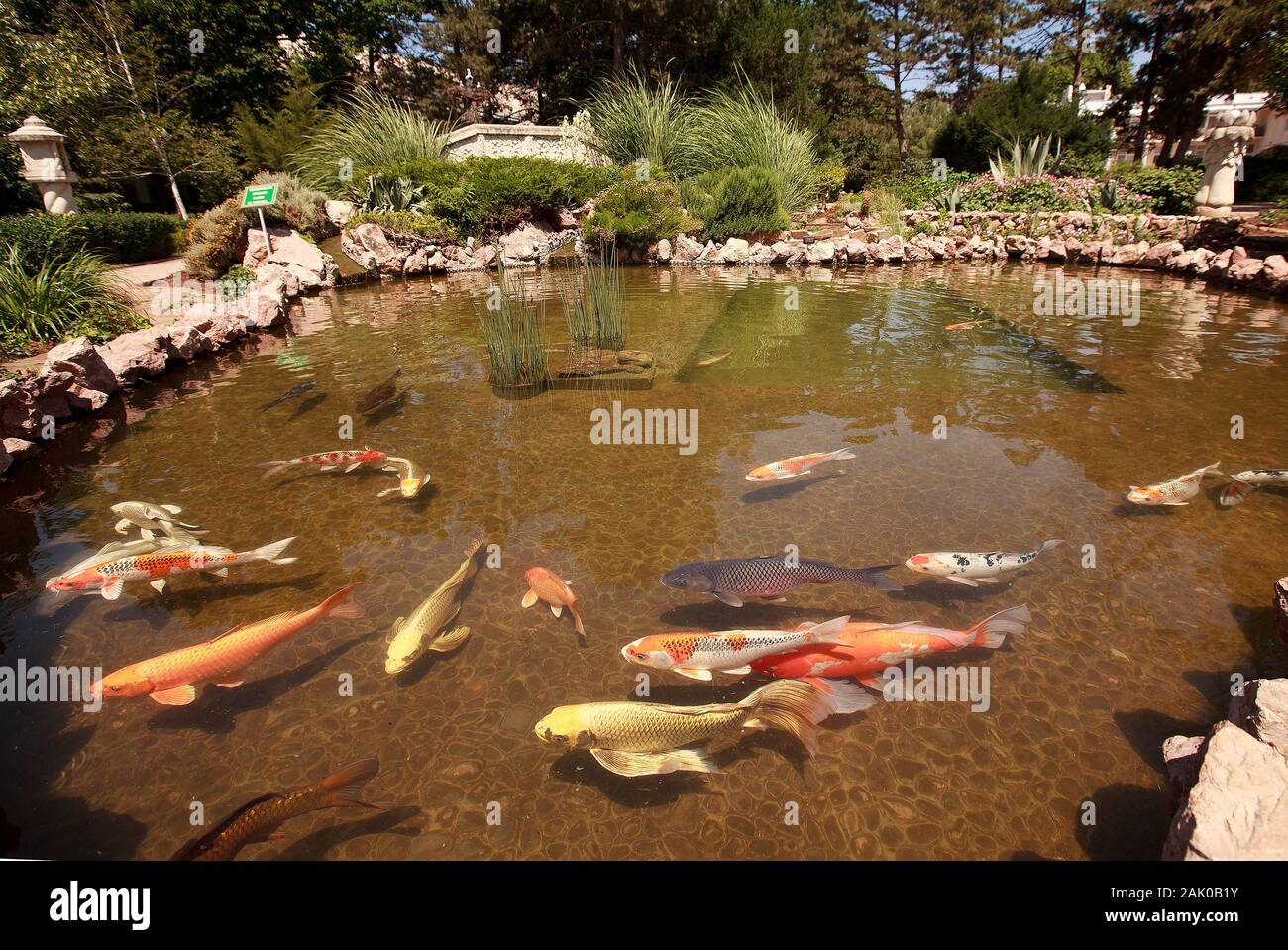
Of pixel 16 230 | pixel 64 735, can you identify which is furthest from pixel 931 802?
pixel 16 230

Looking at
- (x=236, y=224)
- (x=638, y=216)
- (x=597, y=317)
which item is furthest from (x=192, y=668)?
(x=638, y=216)

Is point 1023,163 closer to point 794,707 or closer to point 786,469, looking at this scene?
point 786,469

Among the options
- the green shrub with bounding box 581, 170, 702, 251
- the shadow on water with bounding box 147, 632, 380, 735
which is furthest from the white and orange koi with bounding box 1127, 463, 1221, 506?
the green shrub with bounding box 581, 170, 702, 251

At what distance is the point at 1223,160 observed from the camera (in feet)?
45.4

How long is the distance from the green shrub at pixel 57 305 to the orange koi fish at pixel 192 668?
272 inches

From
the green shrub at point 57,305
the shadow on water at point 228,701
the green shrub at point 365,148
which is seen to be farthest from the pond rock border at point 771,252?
the shadow on water at point 228,701

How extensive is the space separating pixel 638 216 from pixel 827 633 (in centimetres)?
1436

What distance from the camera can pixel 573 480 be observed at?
4520 mm

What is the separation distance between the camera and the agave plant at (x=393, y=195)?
600 inches

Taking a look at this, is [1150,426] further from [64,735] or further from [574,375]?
[64,735]

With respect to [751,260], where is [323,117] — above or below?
above

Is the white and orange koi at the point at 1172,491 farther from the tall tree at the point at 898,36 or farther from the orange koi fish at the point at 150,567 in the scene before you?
the tall tree at the point at 898,36

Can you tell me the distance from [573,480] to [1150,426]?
4.88 meters

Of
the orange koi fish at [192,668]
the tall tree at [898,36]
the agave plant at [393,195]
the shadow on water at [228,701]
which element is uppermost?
the tall tree at [898,36]
